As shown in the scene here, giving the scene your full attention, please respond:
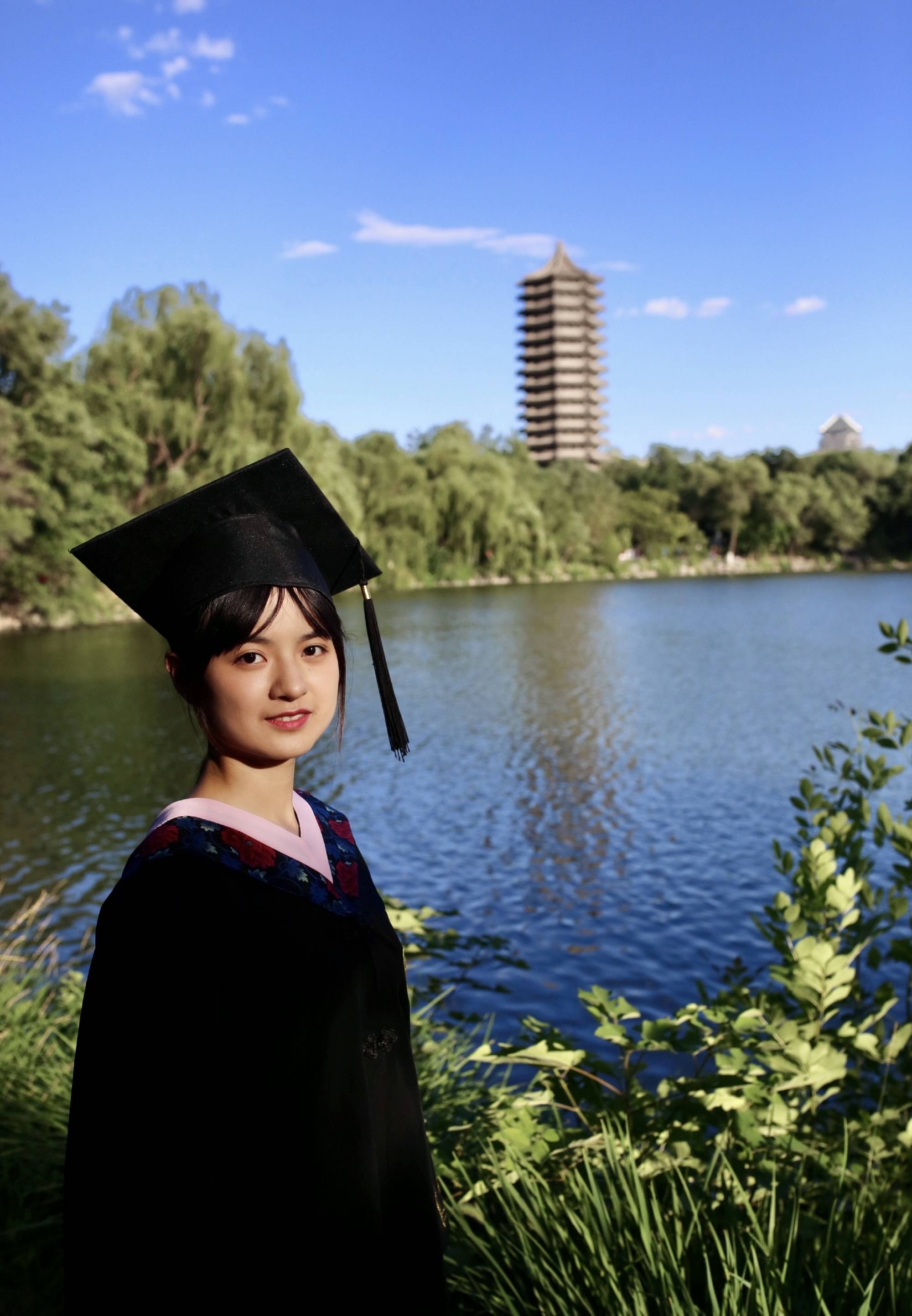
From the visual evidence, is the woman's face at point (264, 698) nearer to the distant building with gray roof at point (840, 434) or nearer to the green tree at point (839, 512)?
the green tree at point (839, 512)

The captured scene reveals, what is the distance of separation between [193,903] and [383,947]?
0.29m

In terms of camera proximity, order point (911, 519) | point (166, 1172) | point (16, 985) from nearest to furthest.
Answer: point (166, 1172)
point (16, 985)
point (911, 519)

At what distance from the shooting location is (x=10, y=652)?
23.1 m

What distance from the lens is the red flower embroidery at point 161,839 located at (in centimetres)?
120

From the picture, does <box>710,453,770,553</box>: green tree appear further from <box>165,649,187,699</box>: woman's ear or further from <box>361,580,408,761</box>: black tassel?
<box>165,649,187,699</box>: woman's ear

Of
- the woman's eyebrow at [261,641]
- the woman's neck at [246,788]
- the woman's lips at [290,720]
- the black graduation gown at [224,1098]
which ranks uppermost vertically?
the woman's eyebrow at [261,641]

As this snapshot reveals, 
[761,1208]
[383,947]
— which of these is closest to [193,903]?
[383,947]

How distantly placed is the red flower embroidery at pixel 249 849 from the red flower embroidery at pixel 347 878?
5.3 inches

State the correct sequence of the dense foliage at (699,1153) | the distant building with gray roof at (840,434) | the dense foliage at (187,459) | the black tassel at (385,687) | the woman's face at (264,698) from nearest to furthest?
1. the woman's face at (264,698)
2. the black tassel at (385,687)
3. the dense foliage at (699,1153)
4. the dense foliage at (187,459)
5. the distant building with gray roof at (840,434)

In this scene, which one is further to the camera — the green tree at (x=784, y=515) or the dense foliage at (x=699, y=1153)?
the green tree at (x=784, y=515)

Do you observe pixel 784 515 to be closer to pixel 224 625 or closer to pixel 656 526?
pixel 656 526

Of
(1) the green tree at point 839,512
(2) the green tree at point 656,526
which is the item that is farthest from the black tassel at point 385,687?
(1) the green tree at point 839,512

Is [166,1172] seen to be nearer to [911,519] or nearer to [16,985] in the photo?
[16,985]

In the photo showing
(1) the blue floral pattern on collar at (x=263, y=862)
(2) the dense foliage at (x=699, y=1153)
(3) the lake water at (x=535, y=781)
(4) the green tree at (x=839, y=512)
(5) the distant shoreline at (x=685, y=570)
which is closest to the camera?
(1) the blue floral pattern on collar at (x=263, y=862)
